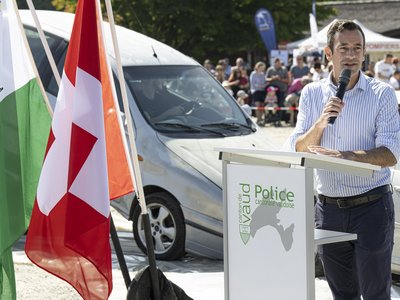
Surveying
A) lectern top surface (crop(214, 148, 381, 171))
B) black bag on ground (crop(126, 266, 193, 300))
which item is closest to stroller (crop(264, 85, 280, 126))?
black bag on ground (crop(126, 266, 193, 300))

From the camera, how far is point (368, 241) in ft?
17.2

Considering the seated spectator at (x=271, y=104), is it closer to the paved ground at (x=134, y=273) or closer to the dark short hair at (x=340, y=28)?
the paved ground at (x=134, y=273)

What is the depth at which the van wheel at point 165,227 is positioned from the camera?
958 cm

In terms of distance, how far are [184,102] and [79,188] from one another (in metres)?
5.58

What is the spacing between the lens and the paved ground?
26.1 ft

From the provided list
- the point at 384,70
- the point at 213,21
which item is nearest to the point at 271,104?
the point at 384,70

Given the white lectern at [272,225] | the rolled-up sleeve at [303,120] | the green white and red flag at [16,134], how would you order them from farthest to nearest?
the green white and red flag at [16,134]
the rolled-up sleeve at [303,120]
the white lectern at [272,225]

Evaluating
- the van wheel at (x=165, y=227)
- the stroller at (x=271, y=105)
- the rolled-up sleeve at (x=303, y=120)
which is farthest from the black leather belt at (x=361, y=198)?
the stroller at (x=271, y=105)

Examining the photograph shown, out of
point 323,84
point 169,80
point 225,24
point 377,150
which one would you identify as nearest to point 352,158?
point 377,150

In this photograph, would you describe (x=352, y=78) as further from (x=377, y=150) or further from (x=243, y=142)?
(x=243, y=142)

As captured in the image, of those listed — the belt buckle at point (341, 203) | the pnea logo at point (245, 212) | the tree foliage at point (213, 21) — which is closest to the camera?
the pnea logo at point (245, 212)

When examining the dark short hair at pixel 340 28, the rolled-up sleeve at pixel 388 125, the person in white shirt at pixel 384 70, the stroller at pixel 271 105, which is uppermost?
the dark short hair at pixel 340 28

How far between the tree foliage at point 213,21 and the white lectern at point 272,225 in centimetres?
4091

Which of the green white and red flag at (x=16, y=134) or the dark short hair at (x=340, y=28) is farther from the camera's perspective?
the green white and red flag at (x=16, y=134)
